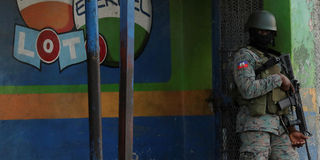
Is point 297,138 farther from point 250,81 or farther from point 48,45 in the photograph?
point 48,45

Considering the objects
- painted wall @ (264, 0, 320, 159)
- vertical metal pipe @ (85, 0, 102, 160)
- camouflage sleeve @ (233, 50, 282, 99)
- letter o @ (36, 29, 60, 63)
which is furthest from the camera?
letter o @ (36, 29, 60, 63)

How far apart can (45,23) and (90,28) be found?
1.77 m

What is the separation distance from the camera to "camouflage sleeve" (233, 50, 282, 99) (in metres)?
4.12

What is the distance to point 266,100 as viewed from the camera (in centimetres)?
422

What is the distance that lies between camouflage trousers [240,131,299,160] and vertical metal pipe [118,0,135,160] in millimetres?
1144

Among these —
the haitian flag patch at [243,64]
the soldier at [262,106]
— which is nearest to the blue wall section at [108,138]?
the soldier at [262,106]

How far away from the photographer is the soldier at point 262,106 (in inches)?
163

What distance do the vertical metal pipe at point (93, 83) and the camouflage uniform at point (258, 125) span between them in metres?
1.32

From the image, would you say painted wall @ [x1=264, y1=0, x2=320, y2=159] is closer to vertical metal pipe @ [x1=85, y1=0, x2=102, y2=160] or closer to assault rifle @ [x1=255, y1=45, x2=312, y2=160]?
assault rifle @ [x1=255, y1=45, x2=312, y2=160]

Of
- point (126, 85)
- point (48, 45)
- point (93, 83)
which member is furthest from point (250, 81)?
point (48, 45)

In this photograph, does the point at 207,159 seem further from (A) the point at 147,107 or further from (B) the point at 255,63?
(B) the point at 255,63

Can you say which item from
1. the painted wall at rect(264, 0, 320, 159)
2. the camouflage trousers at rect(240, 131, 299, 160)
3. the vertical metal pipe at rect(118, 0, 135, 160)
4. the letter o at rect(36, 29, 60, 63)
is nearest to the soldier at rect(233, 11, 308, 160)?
the camouflage trousers at rect(240, 131, 299, 160)

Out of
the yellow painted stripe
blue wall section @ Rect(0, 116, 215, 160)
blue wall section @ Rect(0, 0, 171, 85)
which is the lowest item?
blue wall section @ Rect(0, 116, 215, 160)

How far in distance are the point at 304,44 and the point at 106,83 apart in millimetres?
2012
